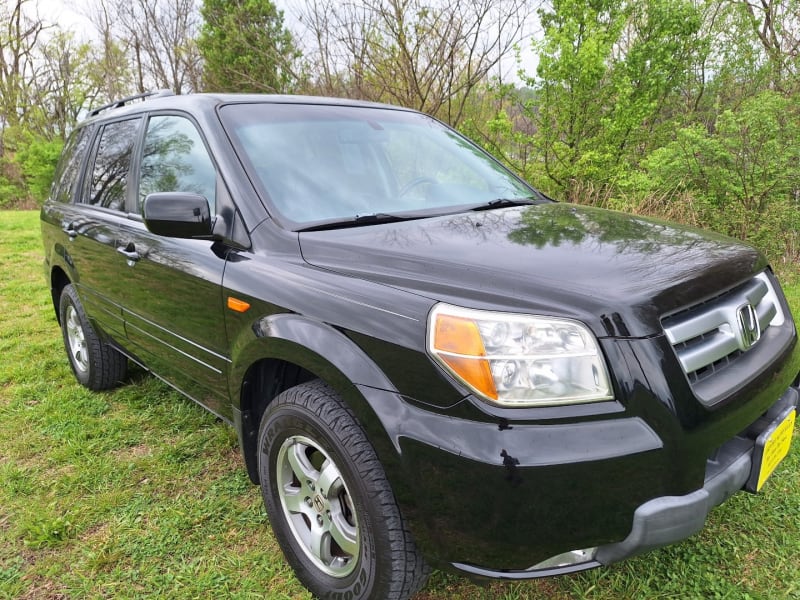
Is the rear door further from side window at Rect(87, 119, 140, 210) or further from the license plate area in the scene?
the license plate area

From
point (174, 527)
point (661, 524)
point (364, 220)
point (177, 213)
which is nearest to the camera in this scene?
point (661, 524)

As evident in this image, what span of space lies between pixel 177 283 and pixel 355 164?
92 centimetres

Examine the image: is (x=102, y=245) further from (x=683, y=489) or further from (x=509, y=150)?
(x=509, y=150)

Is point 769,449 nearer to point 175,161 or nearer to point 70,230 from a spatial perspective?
point 175,161

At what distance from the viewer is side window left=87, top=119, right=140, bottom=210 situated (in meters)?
3.04

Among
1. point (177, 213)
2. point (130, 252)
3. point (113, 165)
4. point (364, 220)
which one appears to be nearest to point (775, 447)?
point (364, 220)

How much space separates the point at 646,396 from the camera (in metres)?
1.41

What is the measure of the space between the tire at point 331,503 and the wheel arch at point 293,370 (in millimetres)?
80

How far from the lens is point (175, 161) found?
2.62 metres

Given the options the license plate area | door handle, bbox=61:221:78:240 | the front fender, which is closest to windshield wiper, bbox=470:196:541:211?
the front fender

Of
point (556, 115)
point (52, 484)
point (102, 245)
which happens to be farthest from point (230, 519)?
point (556, 115)

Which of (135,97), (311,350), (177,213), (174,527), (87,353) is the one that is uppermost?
(135,97)

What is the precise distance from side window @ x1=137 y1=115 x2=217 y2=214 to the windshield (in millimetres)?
193

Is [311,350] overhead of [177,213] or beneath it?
beneath
